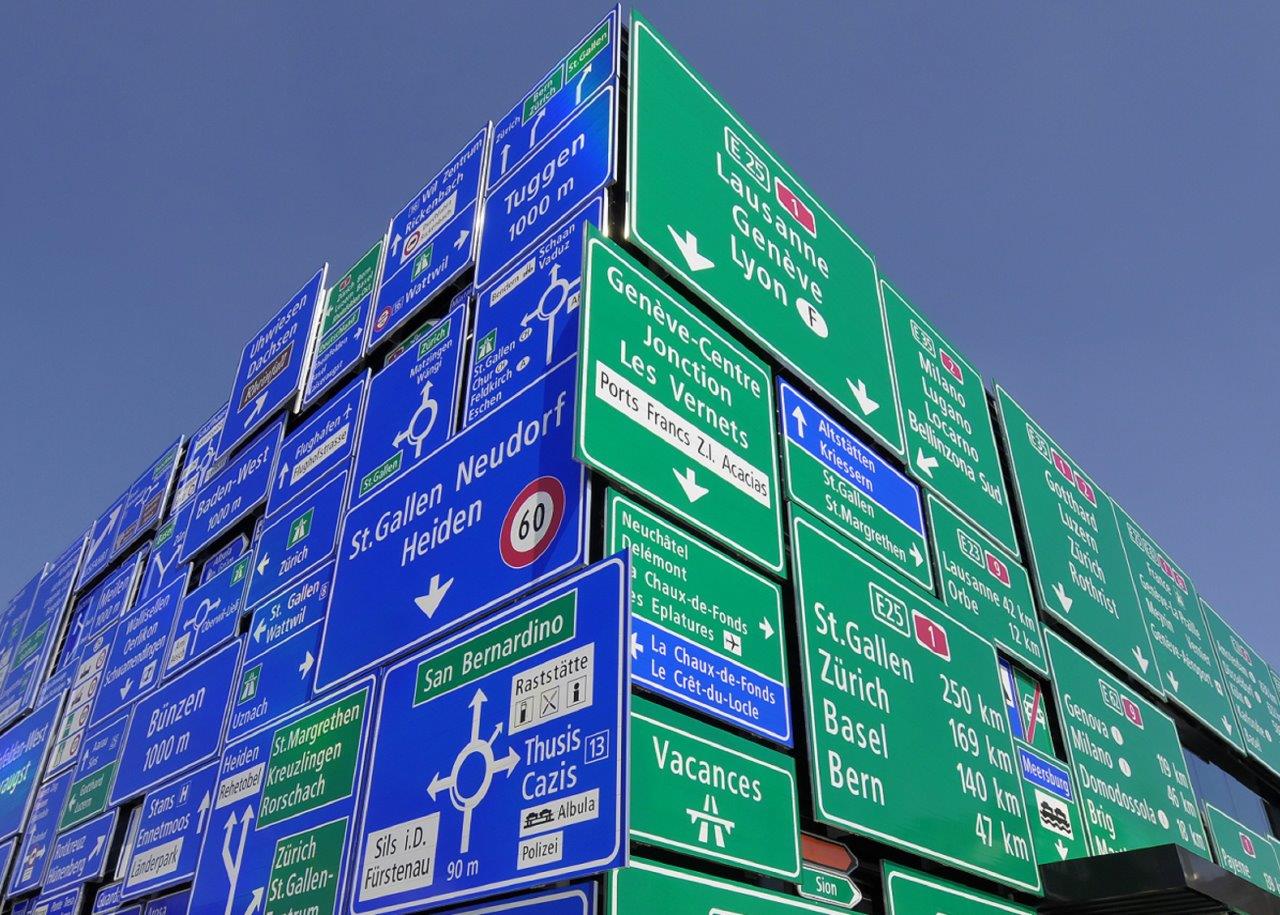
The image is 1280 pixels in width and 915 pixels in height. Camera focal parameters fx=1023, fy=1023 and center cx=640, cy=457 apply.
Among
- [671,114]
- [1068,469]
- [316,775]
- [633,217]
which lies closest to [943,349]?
[1068,469]

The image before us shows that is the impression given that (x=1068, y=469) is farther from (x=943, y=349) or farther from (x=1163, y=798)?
(x=1163, y=798)

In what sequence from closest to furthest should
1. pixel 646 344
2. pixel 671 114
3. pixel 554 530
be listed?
pixel 554 530 < pixel 646 344 < pixel 671 114

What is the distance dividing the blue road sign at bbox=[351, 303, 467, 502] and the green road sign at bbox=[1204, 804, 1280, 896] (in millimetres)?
11482

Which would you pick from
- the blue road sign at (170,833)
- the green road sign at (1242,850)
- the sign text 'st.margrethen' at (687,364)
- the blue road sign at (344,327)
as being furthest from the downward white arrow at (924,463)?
the blue road sign at (170,833)

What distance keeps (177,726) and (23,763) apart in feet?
21.0

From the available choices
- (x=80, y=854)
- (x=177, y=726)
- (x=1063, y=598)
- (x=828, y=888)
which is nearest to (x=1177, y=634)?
(x=1063, y=598)

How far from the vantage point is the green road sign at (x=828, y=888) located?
693 cm

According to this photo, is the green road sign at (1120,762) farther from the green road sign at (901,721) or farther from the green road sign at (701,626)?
the green road sign at (701,626)

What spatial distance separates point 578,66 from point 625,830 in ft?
24.4

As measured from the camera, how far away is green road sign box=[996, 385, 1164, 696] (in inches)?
518

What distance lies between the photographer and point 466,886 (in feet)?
19.1

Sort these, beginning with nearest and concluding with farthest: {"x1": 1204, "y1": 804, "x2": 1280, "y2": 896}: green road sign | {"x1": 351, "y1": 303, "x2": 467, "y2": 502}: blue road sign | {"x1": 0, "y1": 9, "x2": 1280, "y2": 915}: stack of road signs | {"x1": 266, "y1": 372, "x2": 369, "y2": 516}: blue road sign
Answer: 1. {"x1": 0, "y1": 9, "x2": 1280, "y2": 915}: stack of road signs
2. {"x1": 351, "y1": 303, "x2": 467, "y2": 502}: blue road sign
3. {"x1": 266, "y1": 372, "x2": 369, "y2": 516}: blue road sign
4. {"x1": 1204, "y1": 804, "x2": 1280, "y2": 896}: green road sign

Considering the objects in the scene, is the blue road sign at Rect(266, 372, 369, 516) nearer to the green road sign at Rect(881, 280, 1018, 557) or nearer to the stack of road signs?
the stack of road signs

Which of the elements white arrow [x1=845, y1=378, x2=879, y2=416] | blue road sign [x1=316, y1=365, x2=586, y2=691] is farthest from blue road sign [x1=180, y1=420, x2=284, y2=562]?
white arrow [x1=845, y1=378, x2=879, y2=416]
